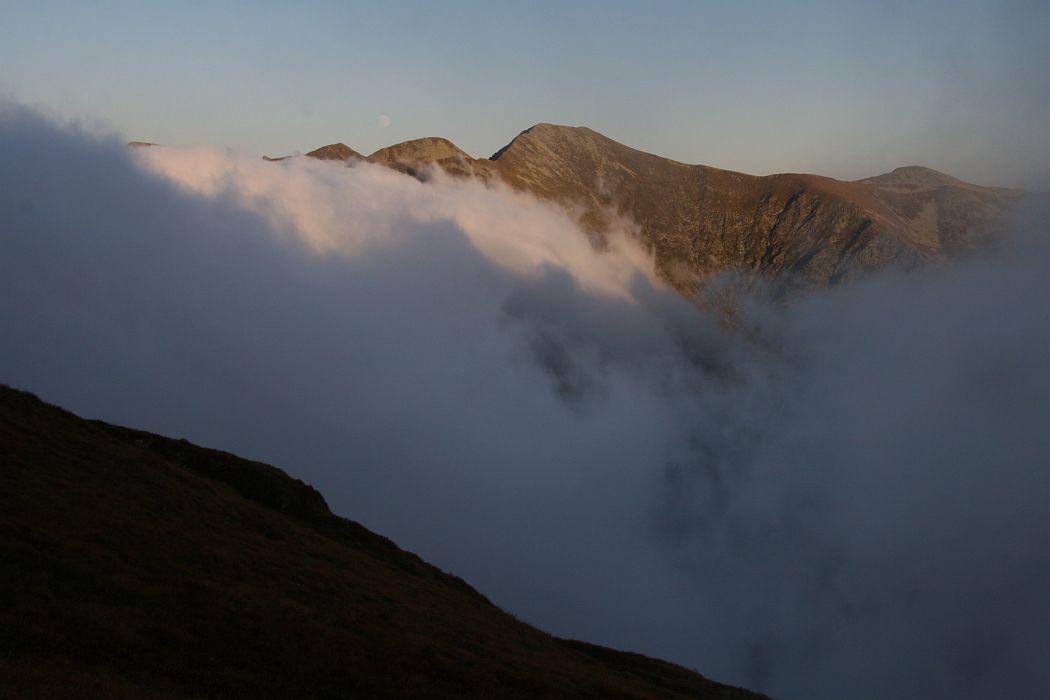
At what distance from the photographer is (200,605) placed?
33500 mm

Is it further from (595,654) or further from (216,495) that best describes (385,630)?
(595,654)

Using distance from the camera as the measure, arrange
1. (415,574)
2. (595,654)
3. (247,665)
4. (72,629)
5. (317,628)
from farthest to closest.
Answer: (595,654) < (415,574) < (317,628) < (247,665) < (72,629)

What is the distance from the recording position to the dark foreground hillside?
27875 millimetres

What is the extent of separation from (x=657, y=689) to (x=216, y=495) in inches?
1141

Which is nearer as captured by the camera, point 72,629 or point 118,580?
point 72,629

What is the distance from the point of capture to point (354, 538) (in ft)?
206

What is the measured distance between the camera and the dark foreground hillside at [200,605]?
2788 centimetres

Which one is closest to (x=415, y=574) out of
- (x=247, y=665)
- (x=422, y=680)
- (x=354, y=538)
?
(x=354, y=538)

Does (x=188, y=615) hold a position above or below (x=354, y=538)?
below

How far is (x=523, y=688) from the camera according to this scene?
37312mm

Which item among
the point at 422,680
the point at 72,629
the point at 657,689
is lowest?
the point at 72,629

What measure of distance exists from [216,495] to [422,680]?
79.2 ft

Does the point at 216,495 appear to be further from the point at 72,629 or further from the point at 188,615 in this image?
the point at 72,629

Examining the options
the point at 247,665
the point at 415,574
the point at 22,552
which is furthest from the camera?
the point at 415,574
